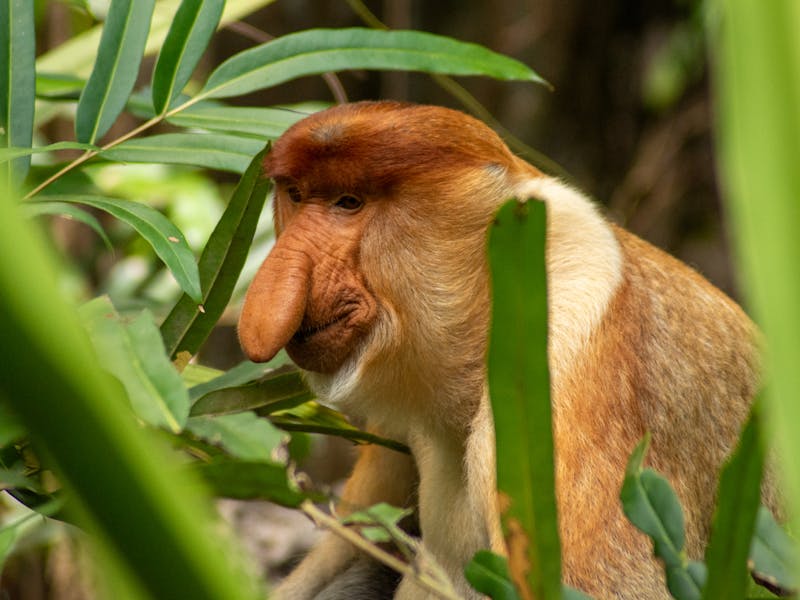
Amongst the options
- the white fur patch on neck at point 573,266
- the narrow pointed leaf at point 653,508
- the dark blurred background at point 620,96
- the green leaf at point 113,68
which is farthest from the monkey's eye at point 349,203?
the dark blurred background at point 620,96

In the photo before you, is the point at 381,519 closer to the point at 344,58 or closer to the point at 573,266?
the point at 573,266

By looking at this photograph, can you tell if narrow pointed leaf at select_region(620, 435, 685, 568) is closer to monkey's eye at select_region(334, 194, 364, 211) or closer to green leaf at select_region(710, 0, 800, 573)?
green leaf at select_region(710, 0, 800, 573)

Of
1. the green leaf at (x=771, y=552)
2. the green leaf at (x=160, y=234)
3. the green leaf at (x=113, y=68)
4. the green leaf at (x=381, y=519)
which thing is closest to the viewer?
the green leaf at (x=771, y=552)

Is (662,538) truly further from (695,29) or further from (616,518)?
(695,29)

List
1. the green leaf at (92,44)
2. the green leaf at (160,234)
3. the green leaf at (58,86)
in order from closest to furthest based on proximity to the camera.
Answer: the green leaf at (160,234) → the green leaf at (58,86) → the green leaf at (92,44)

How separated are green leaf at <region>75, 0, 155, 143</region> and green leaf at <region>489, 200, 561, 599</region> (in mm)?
1420

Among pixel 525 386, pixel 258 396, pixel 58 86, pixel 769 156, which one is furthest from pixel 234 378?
pixel 769 156

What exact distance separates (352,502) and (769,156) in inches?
94.1

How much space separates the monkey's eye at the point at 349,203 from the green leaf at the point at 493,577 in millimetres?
1316

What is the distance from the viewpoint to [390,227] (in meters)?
2.33

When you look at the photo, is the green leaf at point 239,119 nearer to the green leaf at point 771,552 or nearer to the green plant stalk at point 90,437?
the green leaf at point 771,552

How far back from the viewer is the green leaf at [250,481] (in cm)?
116

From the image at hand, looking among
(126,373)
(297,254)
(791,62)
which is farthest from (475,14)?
(791,62)

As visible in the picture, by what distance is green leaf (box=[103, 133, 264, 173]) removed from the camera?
2125 millimetres
